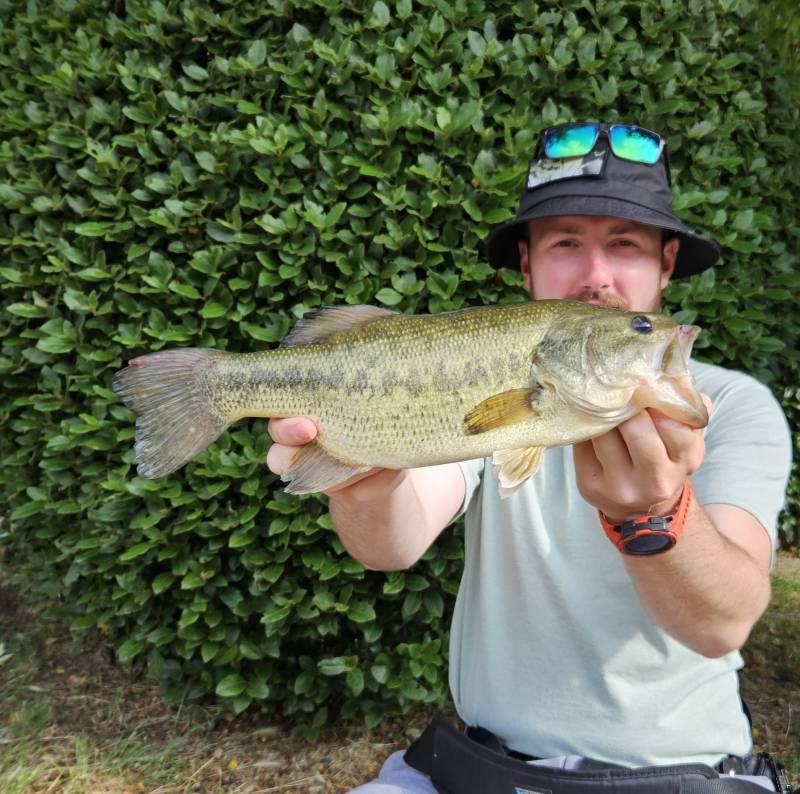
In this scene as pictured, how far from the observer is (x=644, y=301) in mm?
2971

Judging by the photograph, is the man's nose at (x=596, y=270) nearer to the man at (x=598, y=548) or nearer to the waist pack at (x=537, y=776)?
the man at (x=598, y=548)

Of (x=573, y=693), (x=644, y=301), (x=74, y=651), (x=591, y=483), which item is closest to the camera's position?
A: (x=591, y=483)

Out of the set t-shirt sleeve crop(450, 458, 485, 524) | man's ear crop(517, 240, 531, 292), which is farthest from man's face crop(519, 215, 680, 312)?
t-shirt sleeve crop(450, 458, 485, 524)

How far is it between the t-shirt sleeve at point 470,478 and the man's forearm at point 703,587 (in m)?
0.91

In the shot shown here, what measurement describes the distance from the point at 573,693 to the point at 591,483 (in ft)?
2.86

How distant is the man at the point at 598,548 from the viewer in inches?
91.2

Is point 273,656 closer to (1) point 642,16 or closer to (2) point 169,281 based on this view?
(2) point 169,281

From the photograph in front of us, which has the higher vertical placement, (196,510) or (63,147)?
(63,147)

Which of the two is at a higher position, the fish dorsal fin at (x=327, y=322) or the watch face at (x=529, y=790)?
the fish dorsal fin at (x=327, y=322)

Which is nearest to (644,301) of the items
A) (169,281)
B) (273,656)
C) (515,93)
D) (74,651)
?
(515,93)

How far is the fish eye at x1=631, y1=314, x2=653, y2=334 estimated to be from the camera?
81.9 inches

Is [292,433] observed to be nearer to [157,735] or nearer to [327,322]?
[327,322]

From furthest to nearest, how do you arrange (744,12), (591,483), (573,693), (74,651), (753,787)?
(74,651) < (744,12) < (573,693) < (753,787) < (591,483)

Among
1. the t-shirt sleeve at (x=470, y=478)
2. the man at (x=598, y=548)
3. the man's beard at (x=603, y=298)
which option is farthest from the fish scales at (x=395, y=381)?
the t-shirt sleeve at (x=470, y=478)
